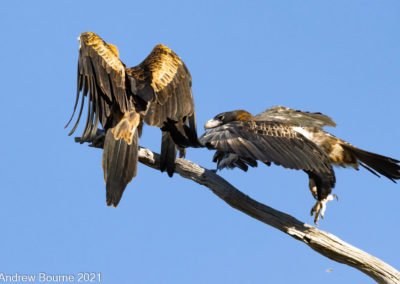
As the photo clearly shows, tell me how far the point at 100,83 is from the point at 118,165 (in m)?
0.96

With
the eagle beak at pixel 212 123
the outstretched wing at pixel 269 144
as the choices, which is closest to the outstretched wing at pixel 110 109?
the outstretched wing at pixel 269 144

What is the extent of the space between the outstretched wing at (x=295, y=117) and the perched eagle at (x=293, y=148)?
13 millimetres

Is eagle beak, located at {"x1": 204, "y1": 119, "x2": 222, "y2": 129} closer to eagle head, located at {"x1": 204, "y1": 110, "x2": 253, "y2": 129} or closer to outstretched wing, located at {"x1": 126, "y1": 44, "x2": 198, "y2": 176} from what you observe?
eagle head, located at {"x1": 204, "y1": 110, "x2": 253, "y2": 129}

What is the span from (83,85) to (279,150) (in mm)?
2083

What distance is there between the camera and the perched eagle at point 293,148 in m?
5.91

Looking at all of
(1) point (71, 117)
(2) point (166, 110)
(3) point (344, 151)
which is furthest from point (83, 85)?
(3) point (344, 151)

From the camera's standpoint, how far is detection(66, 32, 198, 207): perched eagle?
5.68 m

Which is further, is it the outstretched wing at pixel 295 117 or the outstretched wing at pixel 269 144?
the outstretched wing at pixel 295 117

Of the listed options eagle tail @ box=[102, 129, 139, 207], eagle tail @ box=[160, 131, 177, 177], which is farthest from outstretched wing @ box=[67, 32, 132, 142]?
eagle tail @ box=[160, 131, 177, 177]

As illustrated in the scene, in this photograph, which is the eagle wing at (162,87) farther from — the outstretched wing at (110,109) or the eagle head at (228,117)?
the eagle head at (228,117)

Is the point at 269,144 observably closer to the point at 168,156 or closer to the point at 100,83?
the point at 168,156

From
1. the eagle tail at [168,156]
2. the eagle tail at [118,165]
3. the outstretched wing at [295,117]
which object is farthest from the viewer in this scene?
the outstretched wing at [295,117]

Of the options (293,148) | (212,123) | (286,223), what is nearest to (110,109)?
(212,123)

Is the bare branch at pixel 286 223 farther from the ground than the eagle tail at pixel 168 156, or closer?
closer
